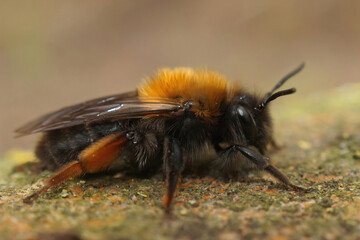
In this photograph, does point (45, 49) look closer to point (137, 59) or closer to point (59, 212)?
point (137, 59)

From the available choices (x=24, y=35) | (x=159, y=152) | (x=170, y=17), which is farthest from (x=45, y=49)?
(x=159, y=152)

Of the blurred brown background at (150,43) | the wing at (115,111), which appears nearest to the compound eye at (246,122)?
the wing at (115,111)

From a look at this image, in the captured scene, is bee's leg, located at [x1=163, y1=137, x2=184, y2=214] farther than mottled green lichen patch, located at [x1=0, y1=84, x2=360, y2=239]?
Yes

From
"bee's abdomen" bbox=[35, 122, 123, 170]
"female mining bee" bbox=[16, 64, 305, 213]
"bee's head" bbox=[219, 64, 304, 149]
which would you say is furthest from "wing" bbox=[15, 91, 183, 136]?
"bee's head" bbox=[219, 64, 304, 149]

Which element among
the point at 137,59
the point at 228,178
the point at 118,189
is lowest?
the point at 228,178

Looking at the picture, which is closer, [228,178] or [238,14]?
[228,178]

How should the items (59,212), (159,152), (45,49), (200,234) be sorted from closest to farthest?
(200,234) < (59,212) < (159,152) < (45,49)

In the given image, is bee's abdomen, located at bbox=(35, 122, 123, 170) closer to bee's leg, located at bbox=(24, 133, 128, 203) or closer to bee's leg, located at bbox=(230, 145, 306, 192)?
bee's leg, located at bbox=(24, 133, 128, 203)

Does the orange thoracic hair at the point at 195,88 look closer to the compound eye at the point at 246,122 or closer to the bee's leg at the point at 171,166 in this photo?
the compound eye at the point at 246,122
